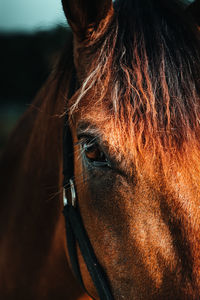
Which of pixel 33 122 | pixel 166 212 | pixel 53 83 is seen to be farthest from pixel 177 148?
pixel 33 122

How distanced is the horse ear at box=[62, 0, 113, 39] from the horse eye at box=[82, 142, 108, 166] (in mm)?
461

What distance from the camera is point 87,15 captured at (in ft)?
3.52

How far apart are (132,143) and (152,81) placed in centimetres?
25

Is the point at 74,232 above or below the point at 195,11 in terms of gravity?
below

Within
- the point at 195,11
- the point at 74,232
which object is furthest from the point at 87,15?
the point at 74,232

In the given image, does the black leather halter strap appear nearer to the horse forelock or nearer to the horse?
the horse

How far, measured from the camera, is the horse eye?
989 millimetres

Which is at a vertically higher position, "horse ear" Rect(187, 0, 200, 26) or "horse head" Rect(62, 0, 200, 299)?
"horse ear" Rect(187, 0, 200, 26)

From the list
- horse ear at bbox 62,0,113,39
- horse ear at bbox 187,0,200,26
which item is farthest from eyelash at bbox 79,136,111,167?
horse ear at bbox 187,0,200,26

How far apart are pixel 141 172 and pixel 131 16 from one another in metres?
0.66

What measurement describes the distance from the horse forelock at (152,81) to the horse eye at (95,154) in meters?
0.13

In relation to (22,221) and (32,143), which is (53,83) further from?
(22,221)

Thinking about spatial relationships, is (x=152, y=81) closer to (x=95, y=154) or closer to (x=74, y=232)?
(x=95, y=154)

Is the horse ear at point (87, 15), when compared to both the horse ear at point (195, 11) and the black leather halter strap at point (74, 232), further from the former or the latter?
the horse ear at point (195, 11)
